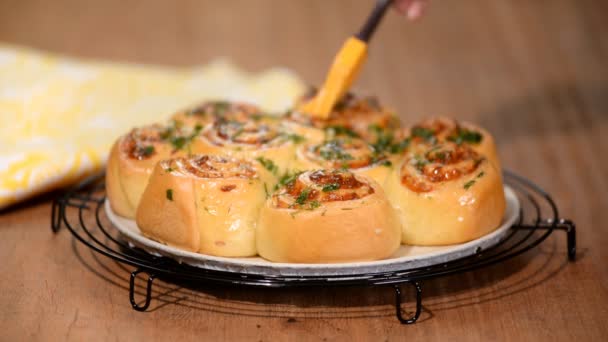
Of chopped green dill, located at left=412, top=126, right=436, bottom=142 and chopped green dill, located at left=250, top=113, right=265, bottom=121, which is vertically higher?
chopped green dill, located at left=412, top=126, right=436, bottom=142

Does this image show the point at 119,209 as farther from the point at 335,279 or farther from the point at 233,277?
the point at 335,279

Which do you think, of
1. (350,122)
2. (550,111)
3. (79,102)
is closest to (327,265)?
(350,122)

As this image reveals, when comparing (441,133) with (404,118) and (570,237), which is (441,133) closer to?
(570,237)

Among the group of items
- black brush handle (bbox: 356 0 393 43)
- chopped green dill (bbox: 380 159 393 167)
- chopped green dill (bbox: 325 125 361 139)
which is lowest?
chopped green dill (bbox: 325 125 361 139)

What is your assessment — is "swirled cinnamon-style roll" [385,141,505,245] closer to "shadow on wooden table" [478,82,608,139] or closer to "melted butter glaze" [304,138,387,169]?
"melted butter glaze" [304,138,387,169]

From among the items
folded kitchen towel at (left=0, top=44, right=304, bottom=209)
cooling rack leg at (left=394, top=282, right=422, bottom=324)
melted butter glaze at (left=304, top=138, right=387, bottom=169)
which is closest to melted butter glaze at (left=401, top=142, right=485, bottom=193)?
melted butter glaze at (left=304, top=138, right=387, bottom=169)

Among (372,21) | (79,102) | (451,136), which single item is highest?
(372,21)

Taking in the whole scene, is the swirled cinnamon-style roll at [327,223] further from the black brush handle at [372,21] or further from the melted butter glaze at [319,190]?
the black brush handle at [372,21]

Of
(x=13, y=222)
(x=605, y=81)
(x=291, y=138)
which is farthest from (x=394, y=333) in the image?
(x=605, y=81)
